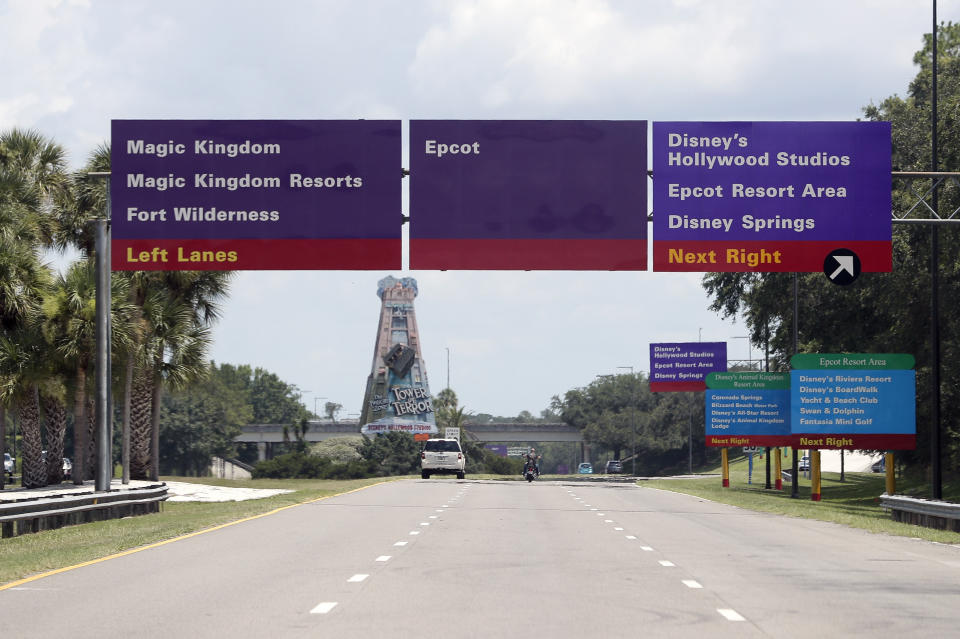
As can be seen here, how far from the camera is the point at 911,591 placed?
14.2m

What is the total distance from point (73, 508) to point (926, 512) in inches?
655

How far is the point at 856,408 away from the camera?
1572 inches

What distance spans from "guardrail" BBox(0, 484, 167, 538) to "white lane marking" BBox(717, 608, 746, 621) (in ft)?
45.3

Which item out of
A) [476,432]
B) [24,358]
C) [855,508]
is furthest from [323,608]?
[476,432]

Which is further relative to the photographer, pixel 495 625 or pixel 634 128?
pixel 634 128

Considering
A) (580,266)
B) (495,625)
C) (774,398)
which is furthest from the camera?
(774,398)

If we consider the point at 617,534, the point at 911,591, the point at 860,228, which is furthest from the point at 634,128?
the point at 911,591

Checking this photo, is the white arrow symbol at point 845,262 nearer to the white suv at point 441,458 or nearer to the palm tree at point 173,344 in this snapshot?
the palm tree at point 173,344

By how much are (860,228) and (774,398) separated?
27790 millimetres

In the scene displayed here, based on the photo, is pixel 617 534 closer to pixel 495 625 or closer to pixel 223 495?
pixel 495 625

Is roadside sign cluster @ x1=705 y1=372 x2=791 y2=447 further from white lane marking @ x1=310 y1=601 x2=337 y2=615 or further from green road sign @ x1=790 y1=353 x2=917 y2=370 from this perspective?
white lane marking @ x1=310 y1=601 x2=337 y2=615

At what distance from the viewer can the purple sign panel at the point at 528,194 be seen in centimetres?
2762

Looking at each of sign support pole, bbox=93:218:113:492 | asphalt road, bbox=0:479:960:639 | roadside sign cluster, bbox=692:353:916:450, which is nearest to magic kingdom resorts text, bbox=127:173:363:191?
sign support pole, bbox=93:218:113:492

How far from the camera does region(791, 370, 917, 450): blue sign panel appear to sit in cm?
3934
